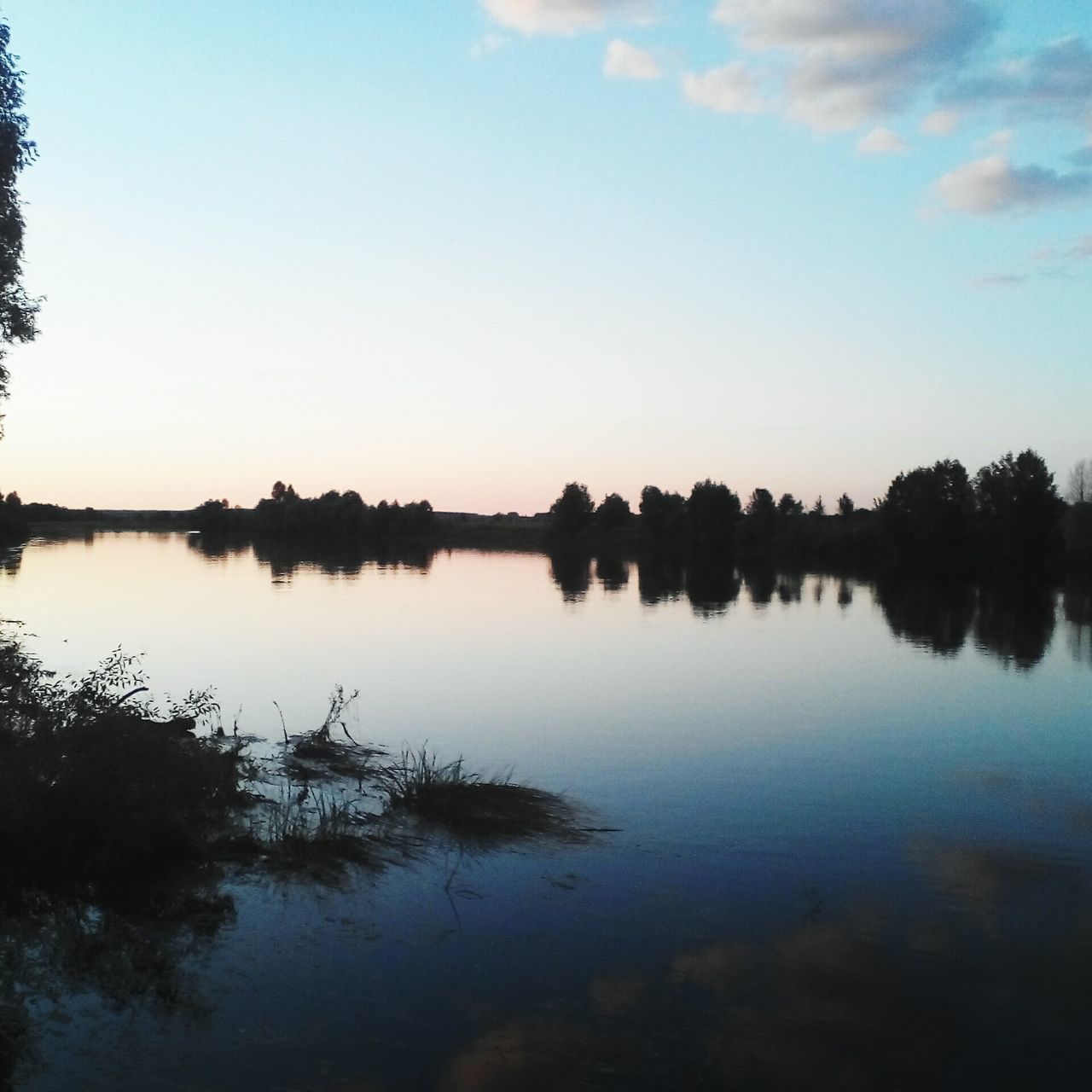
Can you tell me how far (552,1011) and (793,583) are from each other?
6301 cm

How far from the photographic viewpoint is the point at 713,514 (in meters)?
118

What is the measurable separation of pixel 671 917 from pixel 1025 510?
274ft

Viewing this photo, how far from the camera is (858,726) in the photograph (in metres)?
20.2

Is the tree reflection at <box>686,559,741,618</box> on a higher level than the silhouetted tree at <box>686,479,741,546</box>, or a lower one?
lower

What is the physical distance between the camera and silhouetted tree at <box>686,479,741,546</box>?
117 meters

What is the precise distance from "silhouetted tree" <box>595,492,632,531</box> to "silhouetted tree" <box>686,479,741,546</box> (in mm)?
22267

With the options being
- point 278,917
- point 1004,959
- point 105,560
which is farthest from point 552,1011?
point 105,560

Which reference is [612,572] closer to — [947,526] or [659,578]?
[659,578]

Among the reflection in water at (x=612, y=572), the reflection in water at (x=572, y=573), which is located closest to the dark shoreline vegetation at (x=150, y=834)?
the reflection in water at (x=572, y=573)

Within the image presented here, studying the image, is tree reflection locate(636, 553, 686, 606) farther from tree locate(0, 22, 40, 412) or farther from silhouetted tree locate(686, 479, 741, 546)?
tree locate(0, 22, 40, 412)

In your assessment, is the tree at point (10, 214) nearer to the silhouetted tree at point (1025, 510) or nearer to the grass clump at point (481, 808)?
Answer: the grass clump at point (481, 808)

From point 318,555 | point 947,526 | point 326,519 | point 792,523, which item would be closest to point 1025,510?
point 947,526

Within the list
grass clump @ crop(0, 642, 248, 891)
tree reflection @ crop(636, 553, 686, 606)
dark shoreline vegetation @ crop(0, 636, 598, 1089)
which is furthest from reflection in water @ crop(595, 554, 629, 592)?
Result: grass clump @ crop(0, 642, 248, 891)

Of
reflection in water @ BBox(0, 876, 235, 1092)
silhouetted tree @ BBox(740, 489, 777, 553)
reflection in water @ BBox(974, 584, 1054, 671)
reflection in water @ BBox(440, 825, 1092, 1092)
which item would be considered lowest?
reflection in water @ BBox(440, 825, 1092, 1092)
